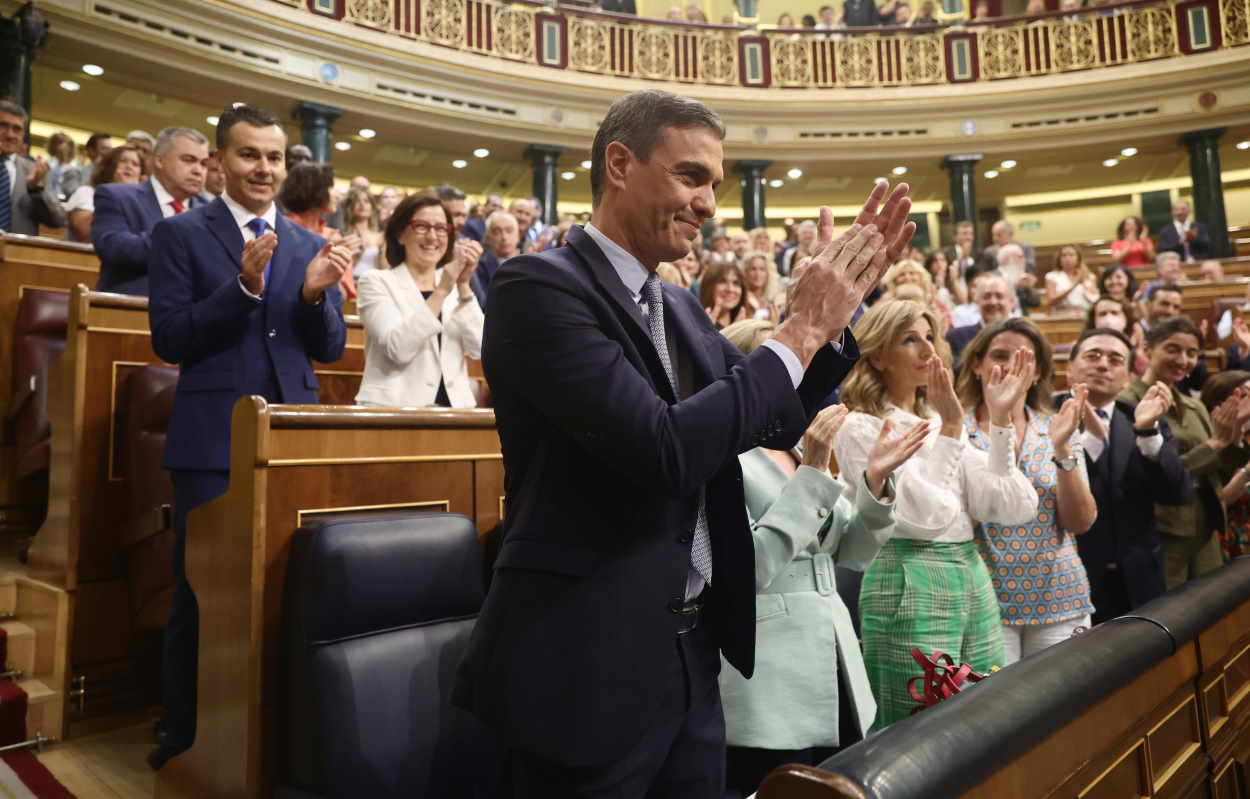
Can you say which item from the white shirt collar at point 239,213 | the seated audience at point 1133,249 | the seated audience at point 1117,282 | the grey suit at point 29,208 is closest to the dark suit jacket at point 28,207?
the grey suit at point 29,208

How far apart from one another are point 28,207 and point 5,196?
13 cm

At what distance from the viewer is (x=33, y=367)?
2.58 meters

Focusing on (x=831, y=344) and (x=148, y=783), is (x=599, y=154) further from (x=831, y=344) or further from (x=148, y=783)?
(x=148, y=783)

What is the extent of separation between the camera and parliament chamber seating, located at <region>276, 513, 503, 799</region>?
43.6 inches

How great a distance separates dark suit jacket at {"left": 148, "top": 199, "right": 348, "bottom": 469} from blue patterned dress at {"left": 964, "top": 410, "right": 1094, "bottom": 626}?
1336mm

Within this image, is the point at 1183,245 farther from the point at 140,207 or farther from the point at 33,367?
the point at 33,367

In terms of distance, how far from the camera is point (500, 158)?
9531mm

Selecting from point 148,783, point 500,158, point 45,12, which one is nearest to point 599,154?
point 148,783

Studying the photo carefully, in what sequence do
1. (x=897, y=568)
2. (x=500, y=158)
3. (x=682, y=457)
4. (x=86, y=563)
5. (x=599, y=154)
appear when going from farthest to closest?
(x=500, y=158) → (x=86, y=563) → (x=897, y=568) → (x=599, y=154) → (x=682, y=457)

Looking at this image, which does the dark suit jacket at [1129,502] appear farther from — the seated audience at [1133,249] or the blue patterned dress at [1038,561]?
the seated audience at [1133,249]

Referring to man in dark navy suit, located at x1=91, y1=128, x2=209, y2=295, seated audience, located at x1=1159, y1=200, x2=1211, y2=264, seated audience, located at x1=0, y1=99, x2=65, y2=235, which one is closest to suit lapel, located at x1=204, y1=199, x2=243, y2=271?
man in dark navy suit, located at x1=91, y1=128, x2=209, y2=295

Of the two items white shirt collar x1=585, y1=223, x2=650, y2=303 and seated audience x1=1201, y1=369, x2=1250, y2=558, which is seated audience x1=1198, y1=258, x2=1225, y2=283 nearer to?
seated audience x1=1201, y1=369, x2=1250, y2=558

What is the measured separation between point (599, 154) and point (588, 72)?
8561 millimetres

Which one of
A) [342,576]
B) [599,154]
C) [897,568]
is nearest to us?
[599,154]
